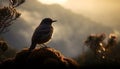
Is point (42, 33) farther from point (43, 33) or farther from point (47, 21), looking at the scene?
point (47, 21)

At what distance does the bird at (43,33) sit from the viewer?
13.2 metres

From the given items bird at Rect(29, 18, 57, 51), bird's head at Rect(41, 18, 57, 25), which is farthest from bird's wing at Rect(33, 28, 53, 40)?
bird's head at Rect(41, 18, 57, 25)

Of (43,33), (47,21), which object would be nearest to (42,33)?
(43,33)

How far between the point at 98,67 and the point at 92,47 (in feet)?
54.6

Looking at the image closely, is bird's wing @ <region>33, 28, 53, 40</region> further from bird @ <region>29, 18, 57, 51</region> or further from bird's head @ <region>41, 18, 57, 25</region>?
bird's head @ <region>41, 18, 57, 25</region>

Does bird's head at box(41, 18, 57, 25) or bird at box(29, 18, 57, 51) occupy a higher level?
bird's head at box(41, 18, 57, 25)

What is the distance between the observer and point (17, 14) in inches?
872

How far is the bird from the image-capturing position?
43.2 ft

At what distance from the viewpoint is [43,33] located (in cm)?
1362

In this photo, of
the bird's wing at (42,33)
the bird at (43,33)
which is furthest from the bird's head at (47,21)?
the bird's wing at (42,33)

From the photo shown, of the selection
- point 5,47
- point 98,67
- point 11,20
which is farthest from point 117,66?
point 11,20

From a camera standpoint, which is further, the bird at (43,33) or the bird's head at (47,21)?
the bird's head at (47,21)

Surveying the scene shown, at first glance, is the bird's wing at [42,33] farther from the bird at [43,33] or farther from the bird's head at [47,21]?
the bird's head at [47,21]

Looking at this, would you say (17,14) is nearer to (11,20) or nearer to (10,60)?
(11,20)
